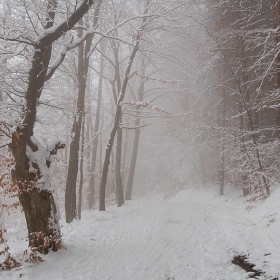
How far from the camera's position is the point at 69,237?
319 inches

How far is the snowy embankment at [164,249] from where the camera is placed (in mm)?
5336

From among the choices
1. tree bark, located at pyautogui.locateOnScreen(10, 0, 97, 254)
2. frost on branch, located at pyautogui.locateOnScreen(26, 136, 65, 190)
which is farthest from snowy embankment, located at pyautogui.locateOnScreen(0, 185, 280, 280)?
frost on branch, located at pyautogui.locateOnScreen(26, 136, 65, 190)

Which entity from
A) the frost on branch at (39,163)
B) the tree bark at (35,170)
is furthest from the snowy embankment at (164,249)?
the frost on branch at (39,163)

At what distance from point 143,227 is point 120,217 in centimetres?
238

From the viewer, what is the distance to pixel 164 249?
6.84 m

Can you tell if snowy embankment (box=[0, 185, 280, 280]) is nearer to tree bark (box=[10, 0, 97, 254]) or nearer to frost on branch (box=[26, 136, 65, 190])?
tree bark (box=[10, 0, 97, 254])

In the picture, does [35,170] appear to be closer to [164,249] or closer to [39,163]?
[39,163]

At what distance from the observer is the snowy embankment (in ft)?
17.5

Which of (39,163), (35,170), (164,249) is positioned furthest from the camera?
(164,249)

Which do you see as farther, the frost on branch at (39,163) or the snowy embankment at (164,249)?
the frost on branch at (39,163)

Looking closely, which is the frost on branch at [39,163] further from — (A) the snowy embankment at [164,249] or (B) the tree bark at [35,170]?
(A) the snowy embankment at [164,249]

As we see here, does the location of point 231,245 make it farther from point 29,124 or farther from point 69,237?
point 29,124

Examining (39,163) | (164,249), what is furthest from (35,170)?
(164,249)

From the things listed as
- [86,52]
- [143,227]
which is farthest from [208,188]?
[86,52]
